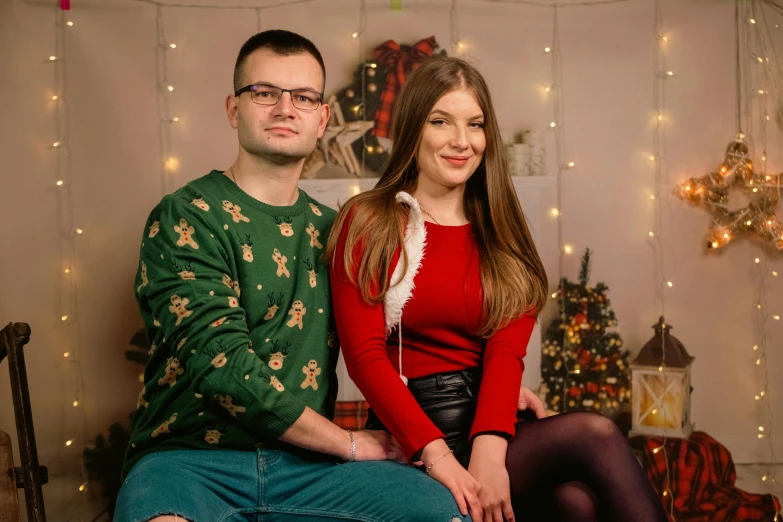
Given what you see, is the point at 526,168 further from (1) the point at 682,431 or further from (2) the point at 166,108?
(2) the point at 166,108

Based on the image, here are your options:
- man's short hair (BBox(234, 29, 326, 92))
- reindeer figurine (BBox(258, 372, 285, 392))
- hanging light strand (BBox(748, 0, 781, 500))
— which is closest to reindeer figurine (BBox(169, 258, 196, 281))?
reindeer figurine (BBox(258, 372, 285, 392))

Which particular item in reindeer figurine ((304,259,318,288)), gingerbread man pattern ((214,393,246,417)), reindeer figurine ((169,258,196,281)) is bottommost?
gingerbread man pattern ((214,393,246,417))

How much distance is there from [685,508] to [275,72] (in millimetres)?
2313

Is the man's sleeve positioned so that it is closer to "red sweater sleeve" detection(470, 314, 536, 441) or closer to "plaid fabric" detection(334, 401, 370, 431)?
"red sweater sleeve" detection(470, 314, 536, 441)

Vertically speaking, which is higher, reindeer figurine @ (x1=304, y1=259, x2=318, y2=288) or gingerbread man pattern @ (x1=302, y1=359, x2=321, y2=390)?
reindeer figurine @ (x1=304, y1=259, x2=318, y2=288)

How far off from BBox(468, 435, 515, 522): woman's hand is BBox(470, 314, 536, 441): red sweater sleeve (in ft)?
0.09

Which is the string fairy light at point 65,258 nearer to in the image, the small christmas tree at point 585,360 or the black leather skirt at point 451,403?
the black leather skirt at point 451,403

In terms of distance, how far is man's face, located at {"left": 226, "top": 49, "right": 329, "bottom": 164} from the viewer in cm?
171

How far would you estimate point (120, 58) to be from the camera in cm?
289

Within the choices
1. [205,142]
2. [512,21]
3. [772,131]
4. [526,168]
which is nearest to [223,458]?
[205,142]

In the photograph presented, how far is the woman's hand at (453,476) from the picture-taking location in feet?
4.67

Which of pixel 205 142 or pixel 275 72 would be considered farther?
pixel 205 142

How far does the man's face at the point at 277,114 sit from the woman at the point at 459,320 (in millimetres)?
189

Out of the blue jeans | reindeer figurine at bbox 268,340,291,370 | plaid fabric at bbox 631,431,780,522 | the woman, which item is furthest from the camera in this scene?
plaid fabric at bbox 631,431,780,522
